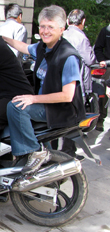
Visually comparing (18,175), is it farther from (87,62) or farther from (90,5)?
(90,5)

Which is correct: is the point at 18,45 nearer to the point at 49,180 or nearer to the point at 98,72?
the point at 49,180

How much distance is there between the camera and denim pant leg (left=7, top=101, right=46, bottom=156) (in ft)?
8.54

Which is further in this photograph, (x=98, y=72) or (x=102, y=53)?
(x=102, y=53)

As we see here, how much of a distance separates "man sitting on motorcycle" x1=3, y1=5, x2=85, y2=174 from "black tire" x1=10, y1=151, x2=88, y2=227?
0.95 ft

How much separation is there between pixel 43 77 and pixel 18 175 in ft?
2.71

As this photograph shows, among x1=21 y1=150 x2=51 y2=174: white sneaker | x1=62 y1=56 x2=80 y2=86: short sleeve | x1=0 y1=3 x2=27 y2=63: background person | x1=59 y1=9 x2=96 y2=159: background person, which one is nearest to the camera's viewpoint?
x1=62 y1=56 x2=80 y2=86: short sleeve

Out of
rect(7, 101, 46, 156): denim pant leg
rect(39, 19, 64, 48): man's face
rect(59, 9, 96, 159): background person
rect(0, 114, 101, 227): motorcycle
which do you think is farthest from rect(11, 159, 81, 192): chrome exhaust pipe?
rect(59, 9, 96, 159): background person

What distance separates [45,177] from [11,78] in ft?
2.77

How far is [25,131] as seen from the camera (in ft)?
8.62

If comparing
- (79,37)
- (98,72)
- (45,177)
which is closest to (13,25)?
(79,37)

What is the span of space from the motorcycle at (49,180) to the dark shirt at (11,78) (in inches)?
12.1

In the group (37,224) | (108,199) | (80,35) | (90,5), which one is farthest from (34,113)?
(90,5)

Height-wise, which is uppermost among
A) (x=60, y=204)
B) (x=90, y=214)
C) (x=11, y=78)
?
(x=11, y=78)

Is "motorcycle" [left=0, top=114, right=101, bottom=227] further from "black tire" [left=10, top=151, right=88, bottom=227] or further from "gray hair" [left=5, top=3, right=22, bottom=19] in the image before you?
"gray hair" [left=5, top=3, right=22, bottom=19]
